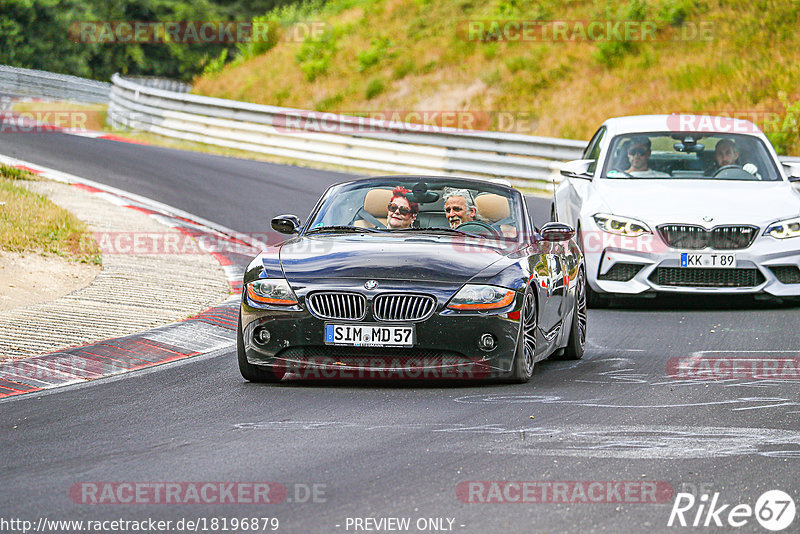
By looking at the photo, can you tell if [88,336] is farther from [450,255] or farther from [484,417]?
[484,417]

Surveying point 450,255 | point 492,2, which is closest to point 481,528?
point 450,255

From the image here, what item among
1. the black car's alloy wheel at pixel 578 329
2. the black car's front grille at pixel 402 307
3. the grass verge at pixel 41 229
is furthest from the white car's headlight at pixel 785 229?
the grass verge at pixel 41 229

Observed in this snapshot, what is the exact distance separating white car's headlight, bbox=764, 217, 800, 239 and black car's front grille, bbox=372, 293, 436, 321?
17.8 feet

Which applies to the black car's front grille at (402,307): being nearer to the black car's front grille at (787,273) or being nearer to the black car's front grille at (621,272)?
the black car's front grille at (621,272)

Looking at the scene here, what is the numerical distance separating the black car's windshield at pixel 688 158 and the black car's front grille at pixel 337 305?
5.81 meters

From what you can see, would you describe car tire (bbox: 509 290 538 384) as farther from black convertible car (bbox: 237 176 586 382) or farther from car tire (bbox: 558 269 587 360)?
car tire (bbox: 558 269 587 360)

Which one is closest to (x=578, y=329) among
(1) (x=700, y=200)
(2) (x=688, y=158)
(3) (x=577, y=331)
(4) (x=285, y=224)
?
(3) (x=577, y=331)

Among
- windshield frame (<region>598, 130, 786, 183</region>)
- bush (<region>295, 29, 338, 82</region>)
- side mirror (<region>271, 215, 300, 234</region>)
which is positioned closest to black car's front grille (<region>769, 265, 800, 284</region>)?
windshield frame (<region>598, 130, 786, 183</region>)

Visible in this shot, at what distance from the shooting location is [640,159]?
1327 centimetres

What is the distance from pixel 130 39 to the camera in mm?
56875

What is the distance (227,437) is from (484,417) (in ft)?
4.60

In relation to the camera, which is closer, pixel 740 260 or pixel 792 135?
pixel 740 260

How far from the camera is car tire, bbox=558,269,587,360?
31.7ft

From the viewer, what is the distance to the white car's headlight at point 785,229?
1227 centimetres
